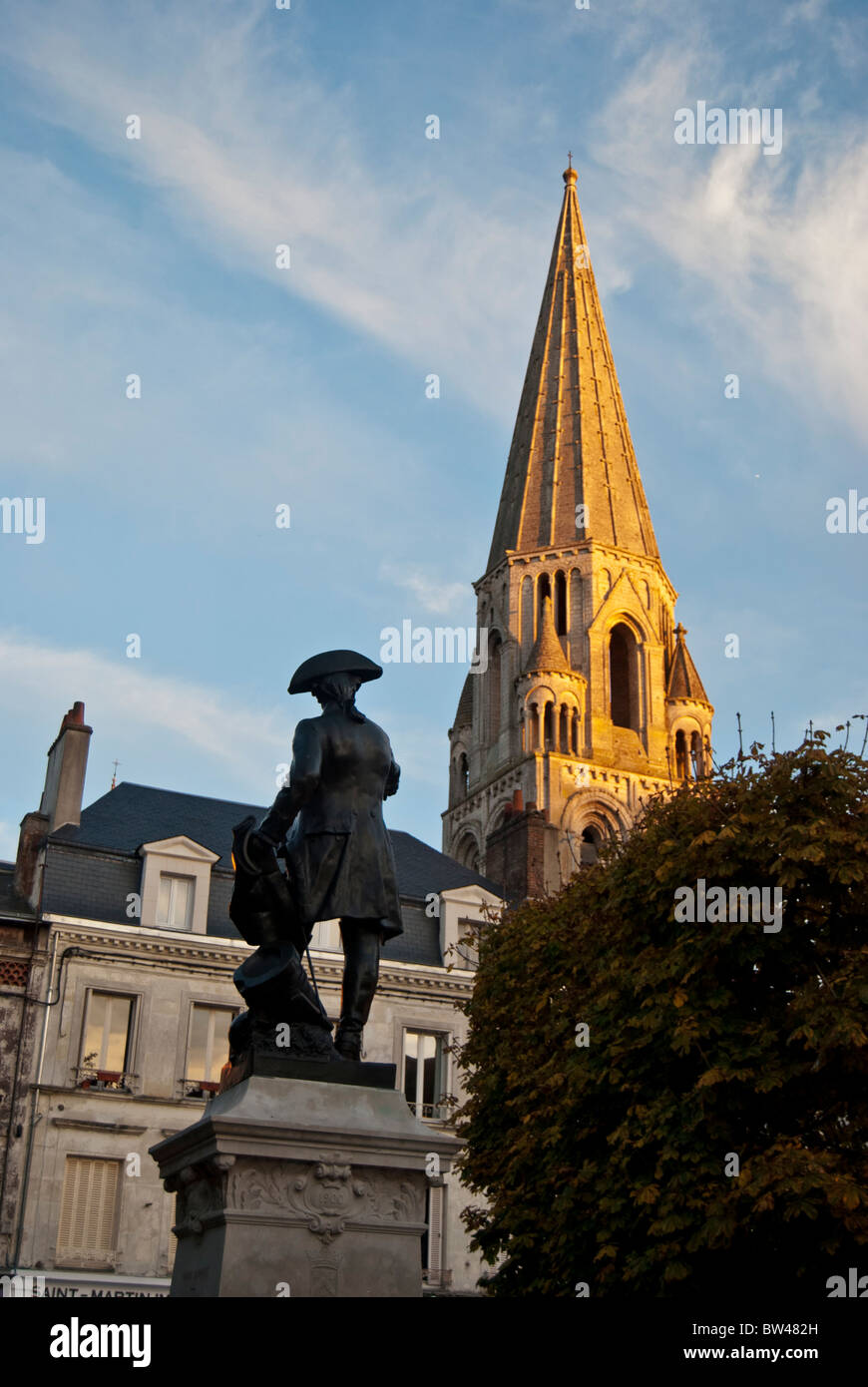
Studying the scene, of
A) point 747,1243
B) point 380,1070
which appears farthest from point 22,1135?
point 380,1070

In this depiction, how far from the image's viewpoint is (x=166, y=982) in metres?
33.4

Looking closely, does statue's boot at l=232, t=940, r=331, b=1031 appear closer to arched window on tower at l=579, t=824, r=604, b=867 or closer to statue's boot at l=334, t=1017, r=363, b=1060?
statue's boot at l=334, t=1017, r=363, b=1060

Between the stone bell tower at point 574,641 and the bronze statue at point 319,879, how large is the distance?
67.3 meters

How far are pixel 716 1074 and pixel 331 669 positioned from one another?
11598 mm

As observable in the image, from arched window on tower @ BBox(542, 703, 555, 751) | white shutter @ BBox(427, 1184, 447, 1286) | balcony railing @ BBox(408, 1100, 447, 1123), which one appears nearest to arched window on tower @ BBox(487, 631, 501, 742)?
arched window on tower @ BBox(542, 703, 555, 751)

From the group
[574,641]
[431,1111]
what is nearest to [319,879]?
[431,1111]

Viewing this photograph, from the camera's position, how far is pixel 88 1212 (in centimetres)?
3077

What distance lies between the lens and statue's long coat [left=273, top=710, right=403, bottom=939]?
10.2m

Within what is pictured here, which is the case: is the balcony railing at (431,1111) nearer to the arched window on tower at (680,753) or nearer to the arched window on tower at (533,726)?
the arched window on tower at (533,726)

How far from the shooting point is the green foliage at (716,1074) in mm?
19547

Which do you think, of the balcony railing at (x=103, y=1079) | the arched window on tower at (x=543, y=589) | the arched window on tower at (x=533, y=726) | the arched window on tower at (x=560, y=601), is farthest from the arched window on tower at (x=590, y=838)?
the balcony railing at (x=103, y=1079)
